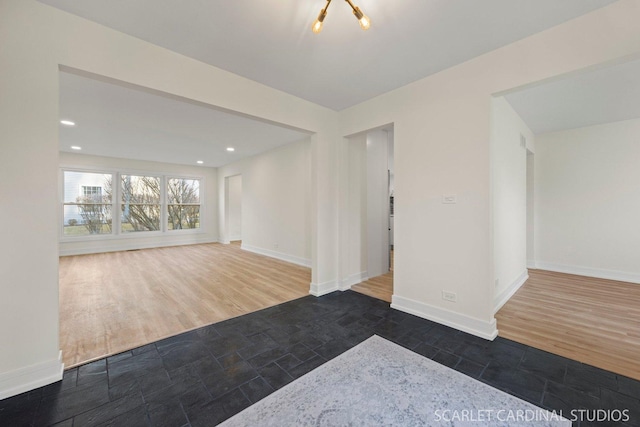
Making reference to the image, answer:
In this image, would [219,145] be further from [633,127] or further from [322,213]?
[633,127]

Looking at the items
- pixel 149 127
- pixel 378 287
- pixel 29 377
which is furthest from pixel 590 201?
pixel 149 127

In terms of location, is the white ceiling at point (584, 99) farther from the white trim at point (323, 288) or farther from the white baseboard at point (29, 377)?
the white baseboard at point (29, 377)

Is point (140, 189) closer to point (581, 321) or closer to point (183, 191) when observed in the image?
point (183, 191)

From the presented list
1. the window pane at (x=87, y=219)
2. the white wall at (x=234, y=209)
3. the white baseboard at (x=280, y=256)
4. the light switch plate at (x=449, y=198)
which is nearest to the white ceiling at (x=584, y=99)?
the light switch plate at (x=449, y=198)

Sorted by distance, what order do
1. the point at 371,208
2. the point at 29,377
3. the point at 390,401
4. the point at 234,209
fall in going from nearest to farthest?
the point at 390,401 < the point at 29,377 < the point at 371,208 < the point at 234,209

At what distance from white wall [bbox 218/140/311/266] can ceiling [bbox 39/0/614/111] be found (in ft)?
9.19

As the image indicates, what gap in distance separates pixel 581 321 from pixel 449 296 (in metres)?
1.49

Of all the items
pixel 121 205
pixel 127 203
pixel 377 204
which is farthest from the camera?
pixel 127 203

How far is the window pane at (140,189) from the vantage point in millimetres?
7348

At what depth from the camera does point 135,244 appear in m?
7.50

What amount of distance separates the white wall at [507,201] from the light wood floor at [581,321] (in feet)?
0.95

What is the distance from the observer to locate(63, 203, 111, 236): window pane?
6.58 metres

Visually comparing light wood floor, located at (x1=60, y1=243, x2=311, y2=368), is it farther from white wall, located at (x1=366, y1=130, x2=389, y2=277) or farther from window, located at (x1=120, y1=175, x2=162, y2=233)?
window, located at (x1=120, y1=175, x2=162, y2=233)

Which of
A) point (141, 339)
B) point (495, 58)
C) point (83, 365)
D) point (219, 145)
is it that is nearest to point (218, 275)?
point (141, 339)
